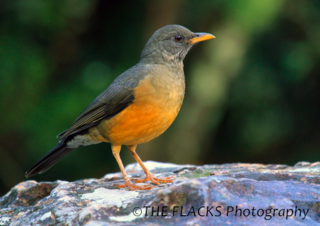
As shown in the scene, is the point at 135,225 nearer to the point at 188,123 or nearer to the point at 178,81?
the point at 178,81

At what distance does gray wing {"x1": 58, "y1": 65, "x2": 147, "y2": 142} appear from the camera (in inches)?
154

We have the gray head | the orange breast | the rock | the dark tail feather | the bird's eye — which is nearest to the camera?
the rock

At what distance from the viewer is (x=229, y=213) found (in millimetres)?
2332

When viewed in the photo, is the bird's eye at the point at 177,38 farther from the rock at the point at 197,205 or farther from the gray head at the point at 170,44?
the rock at the point at 197,205

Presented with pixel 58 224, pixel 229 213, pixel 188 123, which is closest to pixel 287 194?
pixel 229 213

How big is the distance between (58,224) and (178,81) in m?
2.15

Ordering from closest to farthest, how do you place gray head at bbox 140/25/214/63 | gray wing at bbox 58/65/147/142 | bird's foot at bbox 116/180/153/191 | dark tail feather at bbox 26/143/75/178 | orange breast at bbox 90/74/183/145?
1. bird's foot at bbox 116/180/153/191
2. orange breast at bbox 90/74/183/145
3. gray wing at bbox 58/65/147/142
4. gray head at bbox 140/25/214/63
5. dark tail feather at bbox 26/143/75/178

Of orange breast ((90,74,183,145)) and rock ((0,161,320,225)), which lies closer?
rock ((0,161,320,225))

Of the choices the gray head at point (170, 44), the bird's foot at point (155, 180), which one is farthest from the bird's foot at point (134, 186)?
the gray head at point (170, 44)

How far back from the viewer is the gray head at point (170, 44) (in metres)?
4.34

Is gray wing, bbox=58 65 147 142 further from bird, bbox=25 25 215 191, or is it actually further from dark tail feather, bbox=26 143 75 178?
dark tail feather, bbox=26 143 75 178

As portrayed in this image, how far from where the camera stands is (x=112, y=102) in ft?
13.2

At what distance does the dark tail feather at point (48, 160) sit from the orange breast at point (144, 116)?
1099mm

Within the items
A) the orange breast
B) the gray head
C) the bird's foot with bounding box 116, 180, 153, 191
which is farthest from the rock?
the gray head
